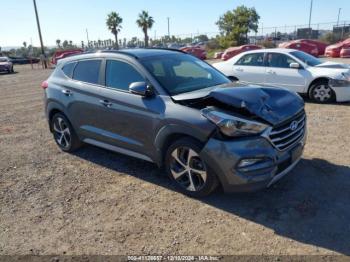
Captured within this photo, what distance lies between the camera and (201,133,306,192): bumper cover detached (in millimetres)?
3660

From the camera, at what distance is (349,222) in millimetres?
3562

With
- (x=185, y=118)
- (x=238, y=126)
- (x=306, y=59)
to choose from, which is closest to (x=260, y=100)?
(x=238, y=126)

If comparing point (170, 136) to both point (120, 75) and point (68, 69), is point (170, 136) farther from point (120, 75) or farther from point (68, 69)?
point (68, 69)

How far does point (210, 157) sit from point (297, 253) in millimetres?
1281

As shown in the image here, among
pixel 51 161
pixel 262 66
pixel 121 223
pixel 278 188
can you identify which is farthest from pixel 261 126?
pixel 262 66

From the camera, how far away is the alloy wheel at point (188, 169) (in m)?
4.05

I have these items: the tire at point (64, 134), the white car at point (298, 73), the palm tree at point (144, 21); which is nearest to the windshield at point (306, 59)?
the white car at point (298, 73)

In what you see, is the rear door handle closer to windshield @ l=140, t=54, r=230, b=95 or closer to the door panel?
the door panel

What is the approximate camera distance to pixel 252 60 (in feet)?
33.4

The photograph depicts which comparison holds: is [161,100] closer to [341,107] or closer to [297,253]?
[297,253]

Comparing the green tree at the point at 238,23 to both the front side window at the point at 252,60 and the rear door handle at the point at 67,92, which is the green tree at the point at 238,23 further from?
the rear door handle at the point at 67,92

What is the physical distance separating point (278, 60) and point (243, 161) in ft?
22.3

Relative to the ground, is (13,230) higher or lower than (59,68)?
lower

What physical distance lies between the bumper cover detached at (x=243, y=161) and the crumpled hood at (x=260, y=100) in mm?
338
